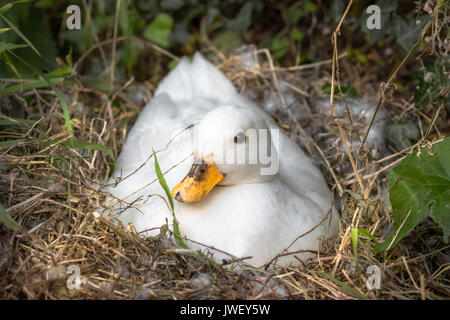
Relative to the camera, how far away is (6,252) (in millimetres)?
2145

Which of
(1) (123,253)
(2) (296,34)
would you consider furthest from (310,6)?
(1) (123,253)

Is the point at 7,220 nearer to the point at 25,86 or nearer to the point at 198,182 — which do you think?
the point at 198,182

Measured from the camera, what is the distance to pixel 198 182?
93.4 inches

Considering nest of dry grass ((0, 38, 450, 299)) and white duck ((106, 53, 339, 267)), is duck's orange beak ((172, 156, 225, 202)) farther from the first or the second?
nest of dry grass ((0, 38, 450, 299))

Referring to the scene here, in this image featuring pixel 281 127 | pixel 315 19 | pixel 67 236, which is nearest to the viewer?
pixel 67 236

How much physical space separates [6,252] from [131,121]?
160 cm

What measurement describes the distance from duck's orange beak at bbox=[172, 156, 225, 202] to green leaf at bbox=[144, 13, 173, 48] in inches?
70.0

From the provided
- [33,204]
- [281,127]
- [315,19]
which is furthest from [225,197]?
[315,19]

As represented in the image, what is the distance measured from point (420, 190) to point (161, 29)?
2470mm

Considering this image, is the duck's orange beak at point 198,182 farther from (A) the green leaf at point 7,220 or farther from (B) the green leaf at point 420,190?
(B) the green leaf at point 420,190

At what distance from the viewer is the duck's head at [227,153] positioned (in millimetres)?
2389

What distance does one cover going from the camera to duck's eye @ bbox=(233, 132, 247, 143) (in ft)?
8.14
